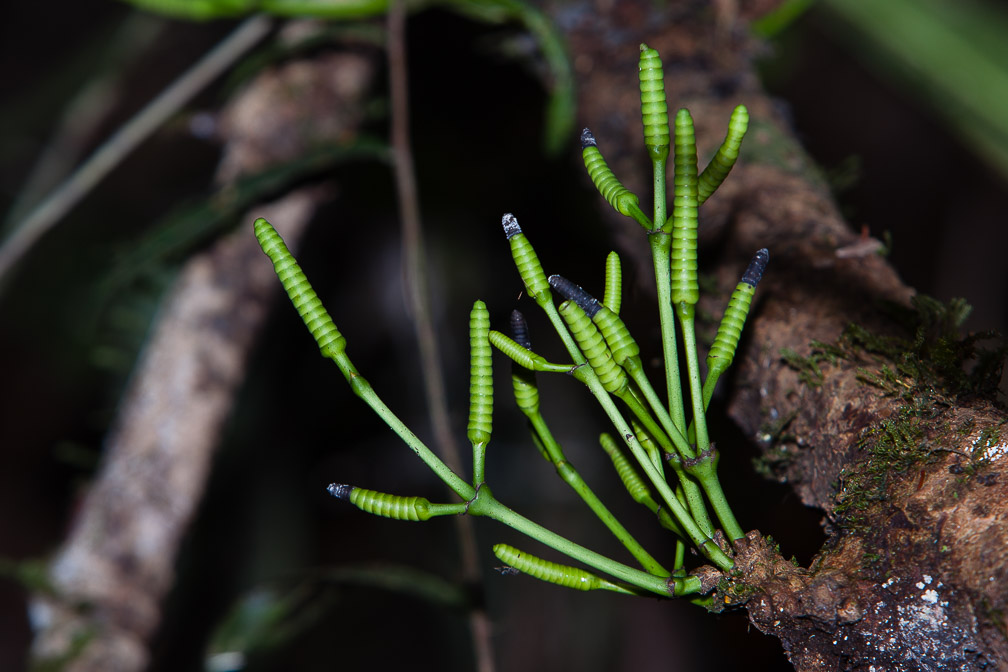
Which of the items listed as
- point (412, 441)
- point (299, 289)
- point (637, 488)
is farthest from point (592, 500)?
point (299, 289)

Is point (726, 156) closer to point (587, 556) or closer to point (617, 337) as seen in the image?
point (617, 337)

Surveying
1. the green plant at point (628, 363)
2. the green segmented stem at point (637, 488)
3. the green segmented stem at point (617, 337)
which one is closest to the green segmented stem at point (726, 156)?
the green plant at point (628, 363)

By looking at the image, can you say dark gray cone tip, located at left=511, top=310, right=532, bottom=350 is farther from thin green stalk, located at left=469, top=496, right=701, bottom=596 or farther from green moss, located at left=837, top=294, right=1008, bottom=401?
green moss, located at left=837, top=294, right=1008, bottom=401

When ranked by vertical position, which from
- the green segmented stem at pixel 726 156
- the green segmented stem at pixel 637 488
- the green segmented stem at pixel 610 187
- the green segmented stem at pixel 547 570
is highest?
the green segmented stem at pixel 610 187

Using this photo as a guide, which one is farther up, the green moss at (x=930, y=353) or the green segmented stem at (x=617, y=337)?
the green segmented stem at (x=617, y=337)

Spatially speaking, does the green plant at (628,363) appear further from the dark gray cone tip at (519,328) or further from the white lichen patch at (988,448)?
the white lichen patch at (988,448)

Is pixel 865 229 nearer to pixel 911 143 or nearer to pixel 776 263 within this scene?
pixel 776 263
